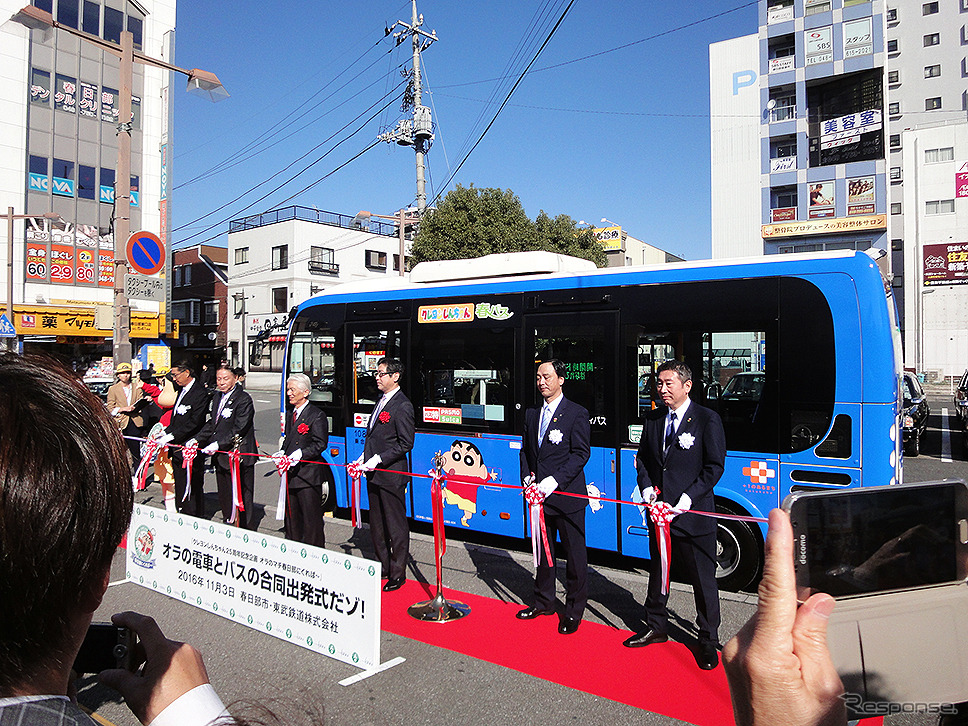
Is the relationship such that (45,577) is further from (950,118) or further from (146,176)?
(950,118)

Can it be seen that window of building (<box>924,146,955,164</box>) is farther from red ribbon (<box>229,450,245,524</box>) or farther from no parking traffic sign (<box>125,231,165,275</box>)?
red ribbon (<box>229,450,245,524</box>)

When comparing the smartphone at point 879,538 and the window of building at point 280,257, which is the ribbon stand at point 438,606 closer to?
the smartphone at point 879,538

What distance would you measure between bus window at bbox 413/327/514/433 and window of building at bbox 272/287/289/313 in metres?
36.0

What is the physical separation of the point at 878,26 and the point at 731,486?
45.0 metres

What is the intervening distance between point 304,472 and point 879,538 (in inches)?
237

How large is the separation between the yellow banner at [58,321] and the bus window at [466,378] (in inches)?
1033

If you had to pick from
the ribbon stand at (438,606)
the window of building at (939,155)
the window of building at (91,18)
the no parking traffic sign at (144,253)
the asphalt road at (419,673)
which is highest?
the window of building at (91,18)

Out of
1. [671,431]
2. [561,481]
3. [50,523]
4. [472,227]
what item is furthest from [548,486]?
[472,227]

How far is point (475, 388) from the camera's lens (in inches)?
304

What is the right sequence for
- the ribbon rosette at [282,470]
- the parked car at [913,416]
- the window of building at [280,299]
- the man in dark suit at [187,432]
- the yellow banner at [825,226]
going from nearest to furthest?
the ribbon rosette at [282,470], the man in dark suit at [187,432], the parked car at [913,416], the yellow banner at [825,226], the window of building at [280,299]

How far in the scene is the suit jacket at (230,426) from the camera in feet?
25.9

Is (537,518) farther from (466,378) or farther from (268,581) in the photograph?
(466,378)

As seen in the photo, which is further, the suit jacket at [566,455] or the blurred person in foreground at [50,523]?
the suit jacket at [566,455]

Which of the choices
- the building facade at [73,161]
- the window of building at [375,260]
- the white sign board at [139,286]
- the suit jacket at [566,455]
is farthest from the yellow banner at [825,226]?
the suit jacket at [566,455]
